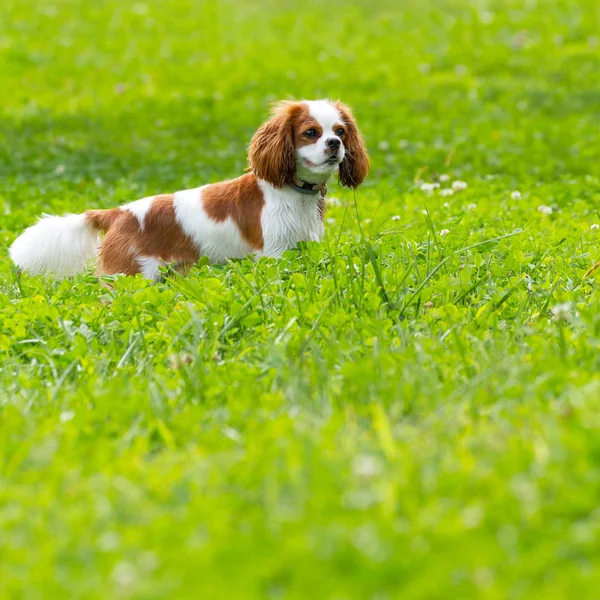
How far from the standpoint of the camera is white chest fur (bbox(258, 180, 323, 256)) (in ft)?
20.2

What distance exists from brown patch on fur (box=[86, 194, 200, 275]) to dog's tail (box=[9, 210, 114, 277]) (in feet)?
0.42

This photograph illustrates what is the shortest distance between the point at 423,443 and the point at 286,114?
11.3 feet

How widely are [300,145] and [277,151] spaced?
17 centimetres

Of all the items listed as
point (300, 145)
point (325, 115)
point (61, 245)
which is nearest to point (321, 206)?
point (300, 145)

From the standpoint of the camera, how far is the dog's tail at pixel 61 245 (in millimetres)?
6234

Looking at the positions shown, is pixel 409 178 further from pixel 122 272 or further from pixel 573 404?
pixel 573 404

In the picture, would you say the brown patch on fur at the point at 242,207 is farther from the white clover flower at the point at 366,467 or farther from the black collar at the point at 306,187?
the white clover flower at the point at 366,467

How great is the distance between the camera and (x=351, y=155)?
Answer: 6.42 meters

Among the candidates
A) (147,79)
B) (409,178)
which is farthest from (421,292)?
(147,79)

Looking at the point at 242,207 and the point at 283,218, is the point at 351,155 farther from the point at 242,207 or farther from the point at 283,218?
the point at 242,207

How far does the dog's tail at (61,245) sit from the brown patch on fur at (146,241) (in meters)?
0.13

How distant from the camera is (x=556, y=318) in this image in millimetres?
4492

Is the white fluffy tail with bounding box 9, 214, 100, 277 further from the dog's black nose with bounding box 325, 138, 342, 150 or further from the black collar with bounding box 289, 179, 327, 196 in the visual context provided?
the dog's black nose with bounding box 325, 138, 342, 150

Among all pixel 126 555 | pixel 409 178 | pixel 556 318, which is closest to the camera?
pixel 126 555
